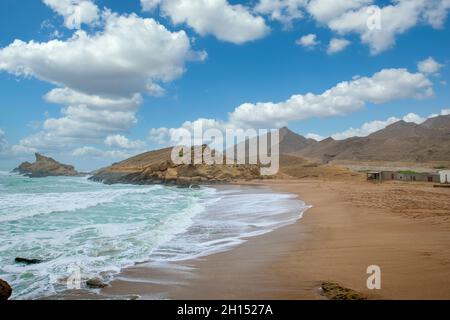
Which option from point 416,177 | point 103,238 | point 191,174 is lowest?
point 103,238

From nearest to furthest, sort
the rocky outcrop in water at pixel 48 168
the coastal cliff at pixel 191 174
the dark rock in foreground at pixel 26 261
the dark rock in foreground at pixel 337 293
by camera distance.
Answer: the dark rock in foreground at pixel 337 293 < the dark rock in foreground at pixel 26 261 < the coastal cliff at pixel 191 174 < the rocky outcrop in water at pixel 48 168

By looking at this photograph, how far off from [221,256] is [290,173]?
64.2 metres

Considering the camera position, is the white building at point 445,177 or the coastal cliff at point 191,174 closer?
the white building at point 445,177

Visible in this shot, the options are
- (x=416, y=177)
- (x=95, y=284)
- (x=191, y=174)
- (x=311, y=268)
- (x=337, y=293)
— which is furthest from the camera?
(x=191, y=174)

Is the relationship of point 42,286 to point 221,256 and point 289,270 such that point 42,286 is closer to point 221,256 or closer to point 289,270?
point 221,256

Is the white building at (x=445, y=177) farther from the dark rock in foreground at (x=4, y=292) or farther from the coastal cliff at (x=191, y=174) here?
the dark rock in foreground at (x=4, y=292)

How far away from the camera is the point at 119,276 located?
23.7 feet

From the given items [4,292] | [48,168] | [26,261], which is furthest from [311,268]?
[48,168]

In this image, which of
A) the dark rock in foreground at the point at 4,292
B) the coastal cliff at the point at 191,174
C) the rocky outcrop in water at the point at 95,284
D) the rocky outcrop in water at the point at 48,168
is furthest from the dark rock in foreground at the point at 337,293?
the rocky outcrop in water at the point at 48,168

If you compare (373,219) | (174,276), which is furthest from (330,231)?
(174,276)

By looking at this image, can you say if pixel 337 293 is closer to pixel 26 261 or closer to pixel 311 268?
pixel 311 268

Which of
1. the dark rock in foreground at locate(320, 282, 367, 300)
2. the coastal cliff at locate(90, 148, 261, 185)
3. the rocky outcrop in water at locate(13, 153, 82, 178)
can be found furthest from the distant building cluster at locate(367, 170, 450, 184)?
the rocky outcrop in water at locate(13, 153, 82, 178)

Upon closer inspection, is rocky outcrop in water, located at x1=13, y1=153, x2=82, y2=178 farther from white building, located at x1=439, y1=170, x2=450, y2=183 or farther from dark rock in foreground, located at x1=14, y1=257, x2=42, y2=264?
dark rock in foreground, located at x1=14, y1=257, x2=42, y2=264

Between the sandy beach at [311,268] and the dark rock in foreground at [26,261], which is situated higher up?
the sandy beach at [311,268]
